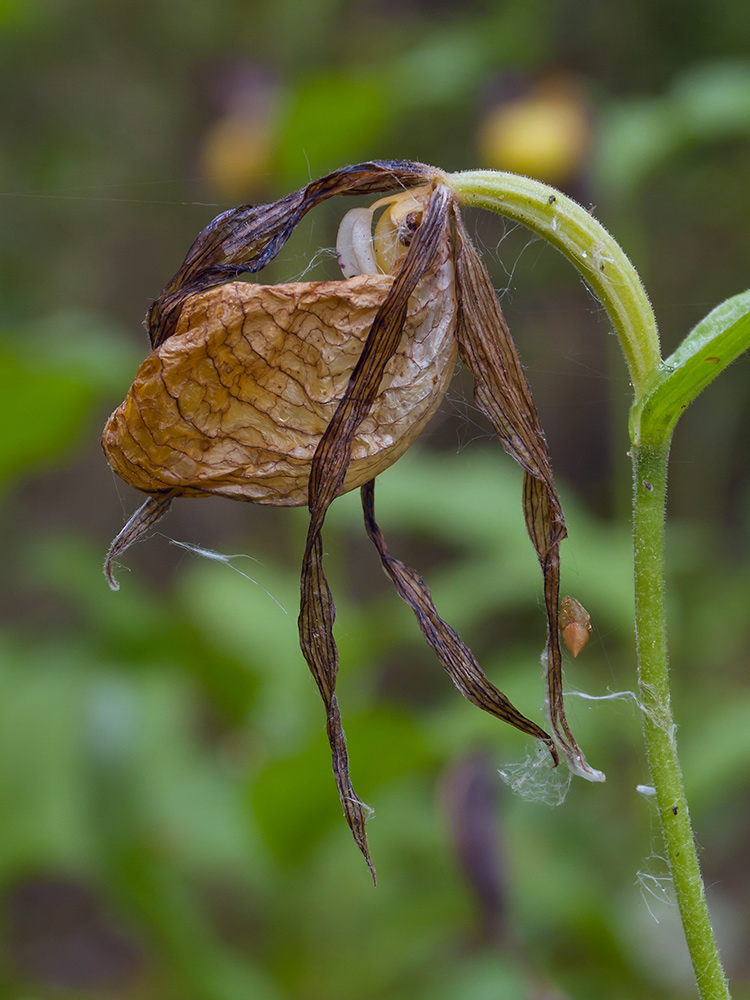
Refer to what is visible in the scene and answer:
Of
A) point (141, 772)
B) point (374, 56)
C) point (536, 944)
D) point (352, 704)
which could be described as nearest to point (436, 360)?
point (141, 772)

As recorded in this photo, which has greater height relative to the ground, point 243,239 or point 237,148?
point 237,148

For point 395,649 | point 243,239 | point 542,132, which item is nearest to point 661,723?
point 243,239

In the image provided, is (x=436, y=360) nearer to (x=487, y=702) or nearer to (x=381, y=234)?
(x=381, y=234)

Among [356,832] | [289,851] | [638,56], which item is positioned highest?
[638,56]

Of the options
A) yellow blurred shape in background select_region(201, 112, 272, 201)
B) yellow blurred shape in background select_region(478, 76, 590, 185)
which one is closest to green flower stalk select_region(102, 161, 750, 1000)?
yellow blurred shape in background select_region(478, 76, 590, 185)

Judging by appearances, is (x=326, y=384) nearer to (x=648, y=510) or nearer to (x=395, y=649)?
(x=648, y=510)

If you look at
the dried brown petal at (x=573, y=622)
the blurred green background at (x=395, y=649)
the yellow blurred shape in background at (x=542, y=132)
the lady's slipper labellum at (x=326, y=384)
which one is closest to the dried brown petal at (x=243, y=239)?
the lady's slipper labellum at (x=326, y=384)
